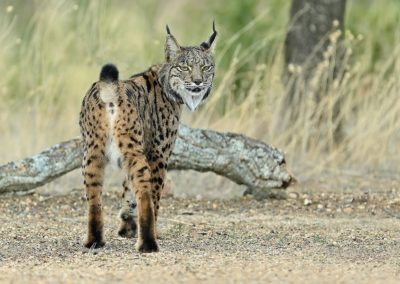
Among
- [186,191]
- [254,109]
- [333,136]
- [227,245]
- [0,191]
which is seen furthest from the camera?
[333,136]

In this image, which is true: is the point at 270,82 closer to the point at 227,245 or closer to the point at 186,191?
the point at 186,191

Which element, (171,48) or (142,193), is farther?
(171,48)

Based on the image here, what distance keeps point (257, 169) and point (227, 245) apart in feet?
7.37

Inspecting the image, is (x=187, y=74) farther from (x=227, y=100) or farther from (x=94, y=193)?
(x=227, y=100)

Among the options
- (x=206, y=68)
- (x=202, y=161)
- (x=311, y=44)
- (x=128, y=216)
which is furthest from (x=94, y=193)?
(x=311, y=44)

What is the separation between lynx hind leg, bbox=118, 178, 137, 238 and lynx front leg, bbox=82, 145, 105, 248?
0.80m

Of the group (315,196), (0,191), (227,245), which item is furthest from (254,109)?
(227,245)

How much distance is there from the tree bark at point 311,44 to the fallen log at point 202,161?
309 centimetres

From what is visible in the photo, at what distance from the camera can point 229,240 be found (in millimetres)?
8344

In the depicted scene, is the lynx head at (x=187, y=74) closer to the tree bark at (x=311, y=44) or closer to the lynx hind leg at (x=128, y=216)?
the lynx hind leg at (x=128, y=216)

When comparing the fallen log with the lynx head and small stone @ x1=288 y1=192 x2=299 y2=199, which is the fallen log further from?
the lynx head

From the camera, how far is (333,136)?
13438 mm

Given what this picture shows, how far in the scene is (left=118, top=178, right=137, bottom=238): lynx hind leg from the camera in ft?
28.1

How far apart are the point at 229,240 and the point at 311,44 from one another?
19.1 feet
